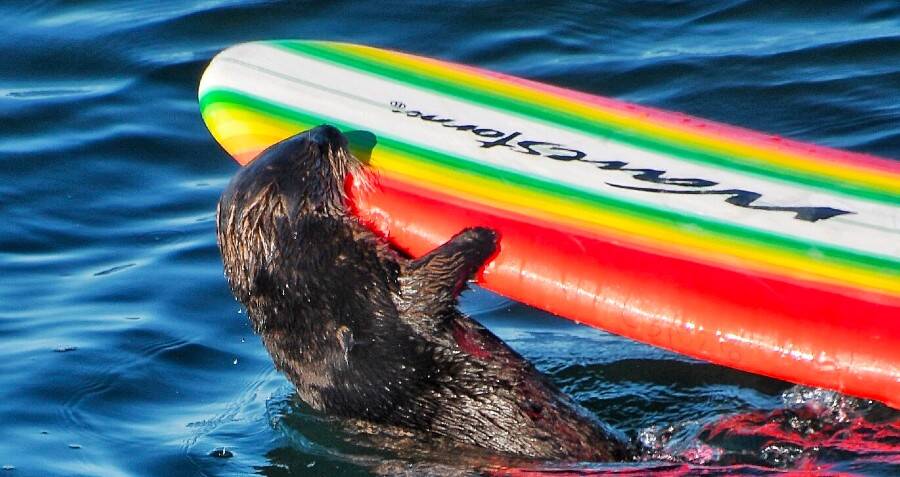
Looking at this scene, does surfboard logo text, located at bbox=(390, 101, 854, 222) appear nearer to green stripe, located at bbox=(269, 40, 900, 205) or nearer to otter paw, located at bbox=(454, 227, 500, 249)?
green stripe, located at bbox=(269, 40, 900, 205)

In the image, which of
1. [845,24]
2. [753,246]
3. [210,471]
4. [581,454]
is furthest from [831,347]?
[845,24]

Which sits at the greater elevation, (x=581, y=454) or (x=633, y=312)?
(x=633, y=312)

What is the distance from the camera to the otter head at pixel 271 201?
541cm

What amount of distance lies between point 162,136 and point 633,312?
14.6 feet

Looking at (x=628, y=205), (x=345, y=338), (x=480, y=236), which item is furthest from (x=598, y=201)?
(x=345, y=338)

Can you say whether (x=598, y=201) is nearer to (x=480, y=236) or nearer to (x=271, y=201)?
(x=480, y=236)

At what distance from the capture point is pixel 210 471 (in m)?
5.83

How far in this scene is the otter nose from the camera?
18.4ft

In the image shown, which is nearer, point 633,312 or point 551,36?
point 633,312

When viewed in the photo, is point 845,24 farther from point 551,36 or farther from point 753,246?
point 753,246

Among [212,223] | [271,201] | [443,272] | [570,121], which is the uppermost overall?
[570,121]

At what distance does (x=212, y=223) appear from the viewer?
8062 mm

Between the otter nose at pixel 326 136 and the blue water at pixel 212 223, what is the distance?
1.08 meters

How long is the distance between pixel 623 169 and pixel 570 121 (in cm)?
46
